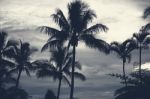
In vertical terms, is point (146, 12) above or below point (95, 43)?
above

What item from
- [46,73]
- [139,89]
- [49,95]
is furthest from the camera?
[46,73]

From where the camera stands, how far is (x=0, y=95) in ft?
142

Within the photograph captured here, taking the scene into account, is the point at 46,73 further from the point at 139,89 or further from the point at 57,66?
the point at 139,89

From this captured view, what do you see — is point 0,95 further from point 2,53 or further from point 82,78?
point 82,78

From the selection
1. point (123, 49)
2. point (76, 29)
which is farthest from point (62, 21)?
point (123, 49)

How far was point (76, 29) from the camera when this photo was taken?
120 ft

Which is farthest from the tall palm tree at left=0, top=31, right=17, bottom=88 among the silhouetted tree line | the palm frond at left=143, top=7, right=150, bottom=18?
the palm frond at left=143, top=7, right=150, bottom=18

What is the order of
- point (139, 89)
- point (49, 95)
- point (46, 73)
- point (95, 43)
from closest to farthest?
1. point (139, 89)
2. point (95, 43)
3. point (49, 95)
4. point (46, 73)

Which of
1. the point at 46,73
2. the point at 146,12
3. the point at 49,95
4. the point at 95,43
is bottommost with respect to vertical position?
the point at 49,95

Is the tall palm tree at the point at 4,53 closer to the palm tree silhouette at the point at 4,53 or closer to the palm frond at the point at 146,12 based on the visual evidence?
the palm tree silhouette at the point at 4,53

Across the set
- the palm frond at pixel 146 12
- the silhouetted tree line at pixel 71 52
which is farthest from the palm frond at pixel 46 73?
the palm frond at pixel 146 12

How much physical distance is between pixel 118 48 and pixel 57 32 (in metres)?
16.4

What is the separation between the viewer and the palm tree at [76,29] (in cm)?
3628

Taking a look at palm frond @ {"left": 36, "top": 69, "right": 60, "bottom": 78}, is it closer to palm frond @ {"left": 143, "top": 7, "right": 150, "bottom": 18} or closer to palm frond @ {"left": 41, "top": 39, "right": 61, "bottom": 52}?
palm frond @ {"left": 41, "top": 39, "right": 61, "bottom": 52}
